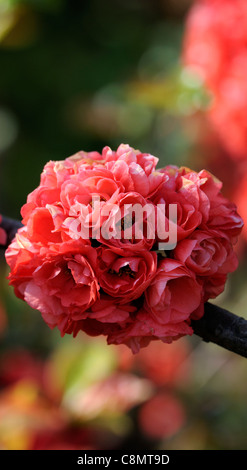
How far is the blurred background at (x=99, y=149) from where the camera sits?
1599 millimetres

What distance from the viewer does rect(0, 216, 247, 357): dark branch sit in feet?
2.66

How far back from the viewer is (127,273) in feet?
2.58

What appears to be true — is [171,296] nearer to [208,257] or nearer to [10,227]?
[208,257]

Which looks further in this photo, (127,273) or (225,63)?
(225,63)

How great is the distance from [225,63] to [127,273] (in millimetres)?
1212

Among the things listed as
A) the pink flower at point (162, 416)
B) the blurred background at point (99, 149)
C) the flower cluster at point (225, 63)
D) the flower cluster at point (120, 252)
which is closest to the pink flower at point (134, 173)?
the flower cluster at point (120, 252)

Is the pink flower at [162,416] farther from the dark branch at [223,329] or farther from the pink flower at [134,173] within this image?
the pink flower at [134,173]

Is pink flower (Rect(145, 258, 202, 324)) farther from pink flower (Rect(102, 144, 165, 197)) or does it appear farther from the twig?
the twig

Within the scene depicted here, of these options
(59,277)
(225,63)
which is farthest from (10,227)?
(225,63)

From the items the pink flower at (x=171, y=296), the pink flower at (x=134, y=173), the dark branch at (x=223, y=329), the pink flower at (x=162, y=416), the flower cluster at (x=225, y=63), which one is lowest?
the pink flower at (x=162, y=416)

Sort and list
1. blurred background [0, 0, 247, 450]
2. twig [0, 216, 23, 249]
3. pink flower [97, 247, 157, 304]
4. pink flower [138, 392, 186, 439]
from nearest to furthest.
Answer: pink flower [97, 247, 157, 304]
twig [0, 216, 23, 249]
blurred background [0, 0, 247, 450]
pink flower [138, 392, 186, 439]

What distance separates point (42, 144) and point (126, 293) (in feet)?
5.94

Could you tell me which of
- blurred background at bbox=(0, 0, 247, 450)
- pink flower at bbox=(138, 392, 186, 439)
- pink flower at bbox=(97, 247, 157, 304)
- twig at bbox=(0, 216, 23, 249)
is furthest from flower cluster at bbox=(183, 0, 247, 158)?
pink flower at bbox=(97, 247, 157, 304)

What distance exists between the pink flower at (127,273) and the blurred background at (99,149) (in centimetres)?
81
